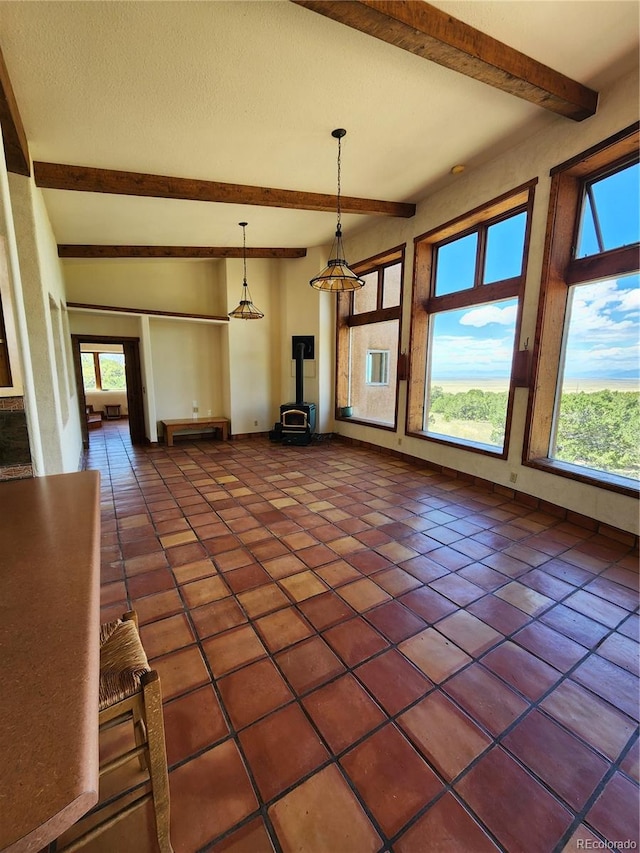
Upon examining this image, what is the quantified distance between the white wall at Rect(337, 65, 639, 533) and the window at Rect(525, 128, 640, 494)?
11cm

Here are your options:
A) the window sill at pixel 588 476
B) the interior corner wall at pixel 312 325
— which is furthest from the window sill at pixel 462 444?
the interior corner wall at pixel 312 325

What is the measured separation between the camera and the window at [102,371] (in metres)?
10.8

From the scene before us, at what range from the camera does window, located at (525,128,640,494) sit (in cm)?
283

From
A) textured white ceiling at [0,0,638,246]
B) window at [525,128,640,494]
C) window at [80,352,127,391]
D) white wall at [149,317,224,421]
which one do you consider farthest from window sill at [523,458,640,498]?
window at [80,352,127,391]

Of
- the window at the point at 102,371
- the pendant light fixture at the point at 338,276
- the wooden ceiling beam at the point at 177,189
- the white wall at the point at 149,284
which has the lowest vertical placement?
the window at the point at 102,371

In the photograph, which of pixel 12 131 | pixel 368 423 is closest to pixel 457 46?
pixel 12 131

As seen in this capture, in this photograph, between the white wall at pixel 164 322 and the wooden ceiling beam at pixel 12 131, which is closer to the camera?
the wooden ceiling beam at pixel 12 131

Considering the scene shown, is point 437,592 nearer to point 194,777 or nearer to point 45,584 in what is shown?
point 194,777

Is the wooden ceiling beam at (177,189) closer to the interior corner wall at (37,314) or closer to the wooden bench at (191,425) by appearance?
the interior corner wall at (37,314)

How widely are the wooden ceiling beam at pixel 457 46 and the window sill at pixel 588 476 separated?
2849 mm

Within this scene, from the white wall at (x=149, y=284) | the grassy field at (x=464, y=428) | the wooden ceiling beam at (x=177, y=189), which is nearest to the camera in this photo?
the wooden ceiling beam at (x=177, y=189)

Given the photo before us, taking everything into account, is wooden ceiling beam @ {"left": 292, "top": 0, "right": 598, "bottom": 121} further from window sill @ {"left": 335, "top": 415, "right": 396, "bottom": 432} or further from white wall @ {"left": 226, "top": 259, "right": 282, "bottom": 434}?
white wall @ {"left": 226, "top": 259, "right": 282, "bottom": 434}

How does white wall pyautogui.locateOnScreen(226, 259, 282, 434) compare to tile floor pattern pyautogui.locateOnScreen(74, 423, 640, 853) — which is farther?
white wall pyautogui.locateOnScreen(226, 259, 282, 434)

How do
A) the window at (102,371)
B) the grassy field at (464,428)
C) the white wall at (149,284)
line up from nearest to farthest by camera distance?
1. the grassy field at (464,428)
2. the white wall at (149,284)
3. the window at (102,371)
